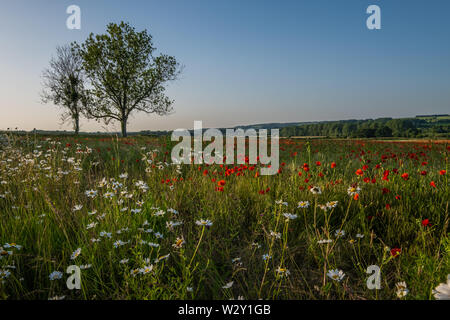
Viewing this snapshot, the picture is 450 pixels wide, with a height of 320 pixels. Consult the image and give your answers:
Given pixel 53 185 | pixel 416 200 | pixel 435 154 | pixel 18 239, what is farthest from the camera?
pixel 435 154

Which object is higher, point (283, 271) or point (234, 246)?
point (283, 271)

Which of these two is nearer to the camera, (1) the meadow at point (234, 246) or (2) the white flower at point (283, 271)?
(2) the white flower at point (283, 271)

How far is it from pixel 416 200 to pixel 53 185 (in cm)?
549

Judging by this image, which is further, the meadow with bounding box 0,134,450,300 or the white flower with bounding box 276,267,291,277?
the meadow with bounding box 0,134,450,300

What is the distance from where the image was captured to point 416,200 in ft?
10.1

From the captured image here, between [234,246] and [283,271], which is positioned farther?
[234,246]
